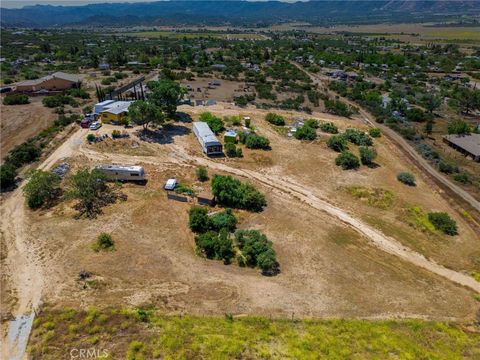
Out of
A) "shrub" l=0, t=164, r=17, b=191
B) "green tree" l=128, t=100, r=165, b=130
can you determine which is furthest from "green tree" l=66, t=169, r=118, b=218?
"green tree" l=128, t=100, r=165, b=130

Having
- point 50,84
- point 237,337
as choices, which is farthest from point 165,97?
point 237,337

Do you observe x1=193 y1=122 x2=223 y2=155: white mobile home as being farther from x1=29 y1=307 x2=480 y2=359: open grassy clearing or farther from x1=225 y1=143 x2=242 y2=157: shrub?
x1=29 y1=307 x2=480 y2=359: open grassy clearing

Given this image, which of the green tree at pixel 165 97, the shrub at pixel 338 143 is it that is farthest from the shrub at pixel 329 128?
the green tree at pixel 165 97

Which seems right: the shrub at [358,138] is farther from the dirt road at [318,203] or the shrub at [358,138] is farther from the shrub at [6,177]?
the shrub at [6,177]

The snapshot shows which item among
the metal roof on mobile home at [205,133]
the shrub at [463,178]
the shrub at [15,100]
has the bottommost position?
the shrub at [463,178]

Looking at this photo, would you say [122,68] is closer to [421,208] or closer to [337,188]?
[337,188]

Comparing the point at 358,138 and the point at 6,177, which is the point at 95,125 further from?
the point at 358,138
